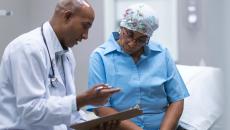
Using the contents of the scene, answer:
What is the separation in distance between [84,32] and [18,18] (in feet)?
5.86

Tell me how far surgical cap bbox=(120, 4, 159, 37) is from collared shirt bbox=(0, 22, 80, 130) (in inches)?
20.5

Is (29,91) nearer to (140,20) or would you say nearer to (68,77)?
(68,77)

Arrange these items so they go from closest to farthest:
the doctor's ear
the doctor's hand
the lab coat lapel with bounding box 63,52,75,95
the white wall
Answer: the doctor's hand, the doctor's ear, the lab coat lapel with bounding box 63,52,75,95, the white wall

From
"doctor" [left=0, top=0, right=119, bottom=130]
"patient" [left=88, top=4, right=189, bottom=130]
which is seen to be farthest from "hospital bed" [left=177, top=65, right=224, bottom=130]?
Answer: "doctor" [left=0, top=0, right=119, bottom=130]

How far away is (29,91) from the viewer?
4.26 feet

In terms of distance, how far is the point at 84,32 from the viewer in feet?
4.87

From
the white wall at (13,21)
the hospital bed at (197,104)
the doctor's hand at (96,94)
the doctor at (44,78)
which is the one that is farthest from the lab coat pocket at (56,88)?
the white wall at (13,21)

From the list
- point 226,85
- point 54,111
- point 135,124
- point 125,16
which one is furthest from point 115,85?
point 226,85

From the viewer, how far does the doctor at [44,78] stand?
4.28 ft

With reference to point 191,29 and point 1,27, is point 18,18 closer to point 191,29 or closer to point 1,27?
point 1,27

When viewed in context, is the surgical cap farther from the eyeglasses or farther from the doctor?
the doctor

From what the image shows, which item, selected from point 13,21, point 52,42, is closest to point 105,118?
point 52,42

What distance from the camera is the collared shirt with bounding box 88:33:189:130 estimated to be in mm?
1791

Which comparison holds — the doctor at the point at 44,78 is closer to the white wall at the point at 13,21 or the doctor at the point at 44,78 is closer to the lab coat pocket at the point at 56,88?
the lab coat pocket at the point at 56,88
